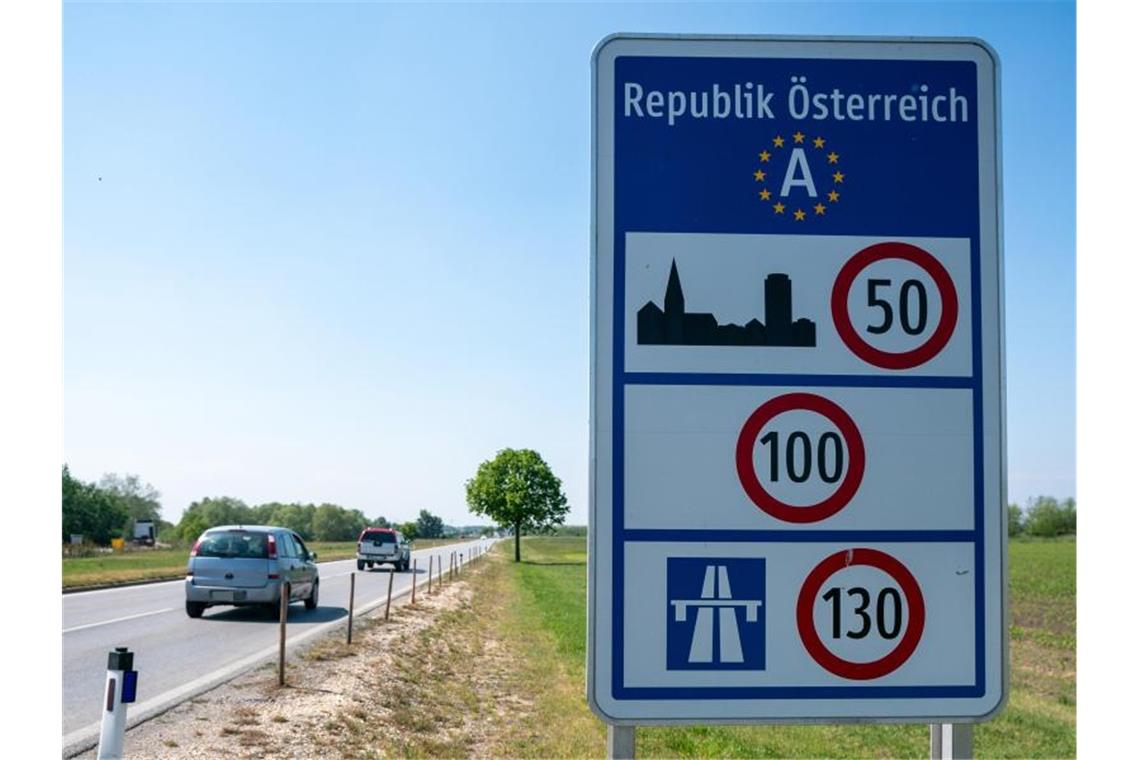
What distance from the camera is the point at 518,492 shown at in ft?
300

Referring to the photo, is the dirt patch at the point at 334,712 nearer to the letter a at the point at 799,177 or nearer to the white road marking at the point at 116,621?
the white road marking at the point at 116,621

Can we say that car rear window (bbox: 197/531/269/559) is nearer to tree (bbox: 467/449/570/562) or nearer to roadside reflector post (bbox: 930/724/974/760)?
roadside reflector post (bbox: 930/724/974/760)

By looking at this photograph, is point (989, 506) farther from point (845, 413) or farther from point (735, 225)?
point (735, 225)

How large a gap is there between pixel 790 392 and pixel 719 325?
22 cm

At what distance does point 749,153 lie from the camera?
231 centimetres

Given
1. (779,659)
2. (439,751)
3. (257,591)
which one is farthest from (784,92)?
(257,591)

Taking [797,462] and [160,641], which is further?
[160,641]

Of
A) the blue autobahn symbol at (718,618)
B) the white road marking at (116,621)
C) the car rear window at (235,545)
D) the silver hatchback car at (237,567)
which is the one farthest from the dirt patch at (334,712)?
the blue autobahn symbol at (718,618)

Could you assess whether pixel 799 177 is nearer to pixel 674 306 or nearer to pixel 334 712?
pixel 674 306

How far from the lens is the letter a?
7.54 ft

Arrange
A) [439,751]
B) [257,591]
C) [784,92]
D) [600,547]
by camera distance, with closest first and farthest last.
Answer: [600,547] → [784,92] → [439,751] → [257,591]

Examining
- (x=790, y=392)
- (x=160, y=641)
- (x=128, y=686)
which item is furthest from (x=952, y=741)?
(x=160, y=641)

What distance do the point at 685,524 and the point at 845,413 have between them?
0.44 metres

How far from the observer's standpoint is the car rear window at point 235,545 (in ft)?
62.1
